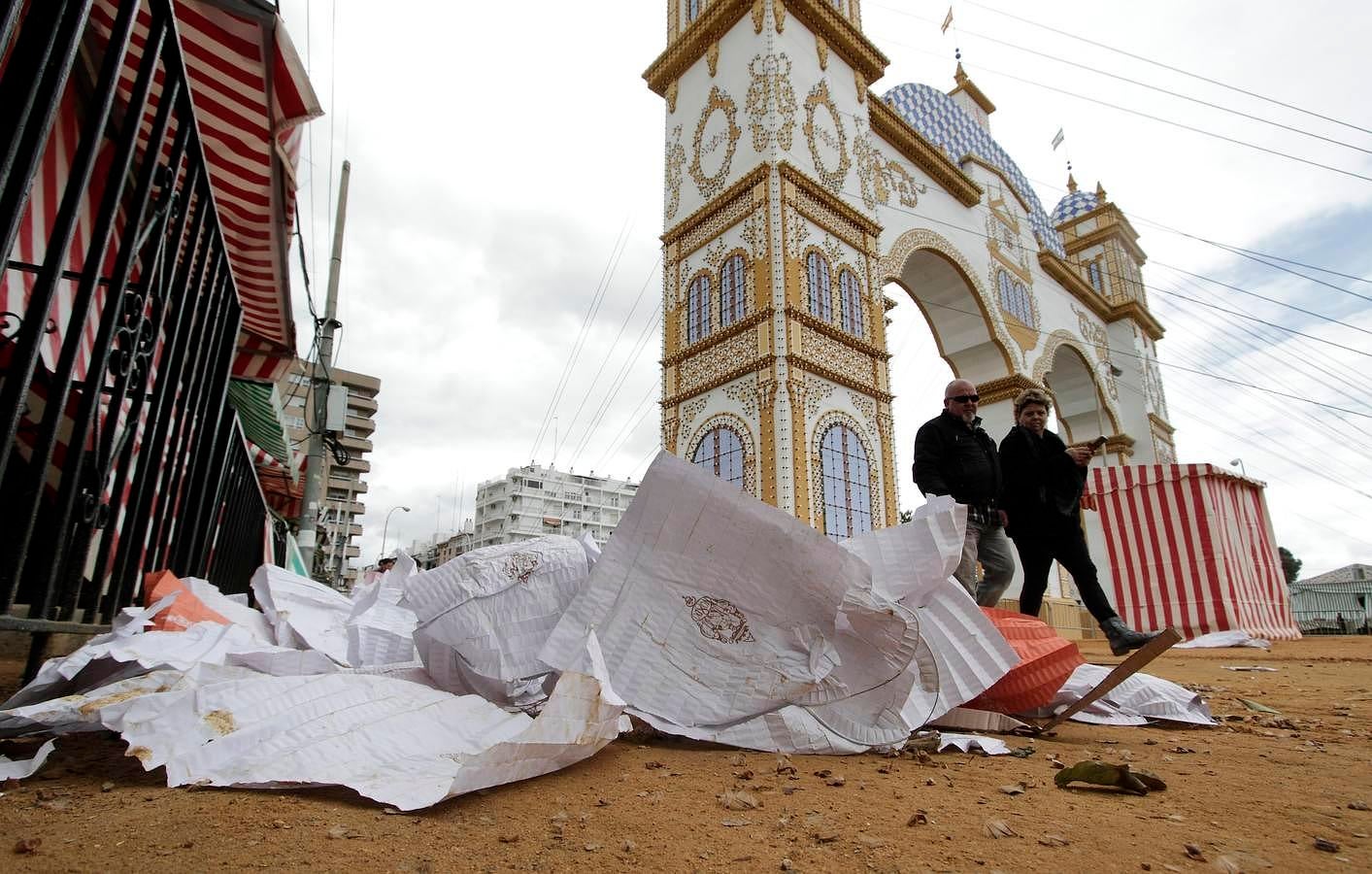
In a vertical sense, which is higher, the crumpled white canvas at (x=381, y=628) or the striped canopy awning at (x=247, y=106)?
the striped canopy awning at (x=247, y=106)

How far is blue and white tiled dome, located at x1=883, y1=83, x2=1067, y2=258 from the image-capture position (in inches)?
539

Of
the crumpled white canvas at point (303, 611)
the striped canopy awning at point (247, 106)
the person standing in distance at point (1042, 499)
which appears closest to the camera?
the striped canopy awning at point (247, 106)

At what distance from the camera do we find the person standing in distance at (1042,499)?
9.23 ft

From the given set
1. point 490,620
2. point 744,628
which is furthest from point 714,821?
point 490,620

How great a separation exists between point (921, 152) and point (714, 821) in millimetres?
14008

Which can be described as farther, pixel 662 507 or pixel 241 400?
pixel 241 400

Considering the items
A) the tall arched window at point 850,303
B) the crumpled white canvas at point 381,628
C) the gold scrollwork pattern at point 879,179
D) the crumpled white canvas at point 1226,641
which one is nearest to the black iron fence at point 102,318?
the crumpled white canvas at point 381,628

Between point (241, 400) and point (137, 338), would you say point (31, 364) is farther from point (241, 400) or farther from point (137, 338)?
point (241, 400)

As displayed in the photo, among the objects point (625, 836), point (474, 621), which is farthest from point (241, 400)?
point (625, 836)

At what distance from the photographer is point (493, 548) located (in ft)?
5.50

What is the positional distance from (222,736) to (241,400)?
403 cm

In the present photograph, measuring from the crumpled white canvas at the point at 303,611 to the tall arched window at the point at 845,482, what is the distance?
723 centimetres

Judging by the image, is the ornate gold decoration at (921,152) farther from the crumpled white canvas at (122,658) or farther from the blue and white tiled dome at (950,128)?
the crumpled white canvas at (122,658)

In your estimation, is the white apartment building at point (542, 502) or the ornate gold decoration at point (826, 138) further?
the white apartment building at point (542, 502)
